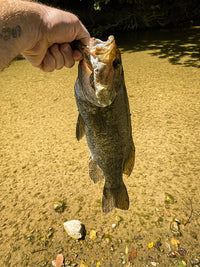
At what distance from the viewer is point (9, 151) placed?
3469 mm

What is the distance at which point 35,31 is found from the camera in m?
1.47

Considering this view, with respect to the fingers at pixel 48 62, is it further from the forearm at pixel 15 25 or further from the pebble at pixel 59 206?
the pebble at pixel 59 206

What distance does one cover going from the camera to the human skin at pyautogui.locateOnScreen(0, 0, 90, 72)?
4.56 feet

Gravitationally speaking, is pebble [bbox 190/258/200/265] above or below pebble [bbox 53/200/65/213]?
below

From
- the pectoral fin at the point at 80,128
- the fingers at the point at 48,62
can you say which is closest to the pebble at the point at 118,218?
the pectoral fin at the point at 80,128

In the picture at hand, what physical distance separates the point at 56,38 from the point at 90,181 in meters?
1.75

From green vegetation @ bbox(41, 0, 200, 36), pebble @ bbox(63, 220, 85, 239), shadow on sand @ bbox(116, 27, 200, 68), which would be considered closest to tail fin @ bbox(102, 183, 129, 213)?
pebble @ bbox(63, 220, 85, 239)

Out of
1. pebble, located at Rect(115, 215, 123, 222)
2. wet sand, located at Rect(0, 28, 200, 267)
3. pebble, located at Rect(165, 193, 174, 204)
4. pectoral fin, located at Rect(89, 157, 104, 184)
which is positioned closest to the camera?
pectoral fin, located at Rect(89, 157, 104, 184)

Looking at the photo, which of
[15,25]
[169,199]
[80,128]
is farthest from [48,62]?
[169,199]

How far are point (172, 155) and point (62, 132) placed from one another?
1.71 metres

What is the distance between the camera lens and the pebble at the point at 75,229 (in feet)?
7.18

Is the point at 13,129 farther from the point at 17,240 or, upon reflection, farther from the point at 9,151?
the point at 17,240

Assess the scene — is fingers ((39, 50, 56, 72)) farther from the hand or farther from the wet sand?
the wet sand

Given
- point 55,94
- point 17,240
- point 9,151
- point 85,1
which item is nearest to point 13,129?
point 9,151
